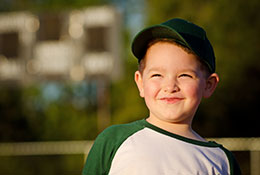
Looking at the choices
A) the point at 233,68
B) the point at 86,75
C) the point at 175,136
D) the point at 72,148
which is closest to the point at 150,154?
the point at 175,136

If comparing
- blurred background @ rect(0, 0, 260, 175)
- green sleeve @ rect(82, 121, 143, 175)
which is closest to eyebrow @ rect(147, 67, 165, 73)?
green sleeve @ rect(82, 121, 143, 175)

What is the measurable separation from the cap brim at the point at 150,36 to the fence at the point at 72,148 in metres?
7.98

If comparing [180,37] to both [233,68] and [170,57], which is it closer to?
[170,57]

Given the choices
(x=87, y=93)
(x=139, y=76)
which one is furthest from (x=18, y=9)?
(x=139, y=76)

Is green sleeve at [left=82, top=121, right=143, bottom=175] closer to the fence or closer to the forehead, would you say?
the forehead

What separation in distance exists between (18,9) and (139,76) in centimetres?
1947

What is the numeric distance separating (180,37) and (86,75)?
8.69 meters

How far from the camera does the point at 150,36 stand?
1.79 m

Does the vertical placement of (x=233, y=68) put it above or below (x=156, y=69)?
below

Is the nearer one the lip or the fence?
the lip

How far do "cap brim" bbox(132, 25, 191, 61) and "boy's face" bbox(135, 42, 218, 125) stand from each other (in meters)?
0.03

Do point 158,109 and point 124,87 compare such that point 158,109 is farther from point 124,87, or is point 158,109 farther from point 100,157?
point 124,87

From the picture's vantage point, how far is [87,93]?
75.5 feet

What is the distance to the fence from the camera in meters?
9.83
